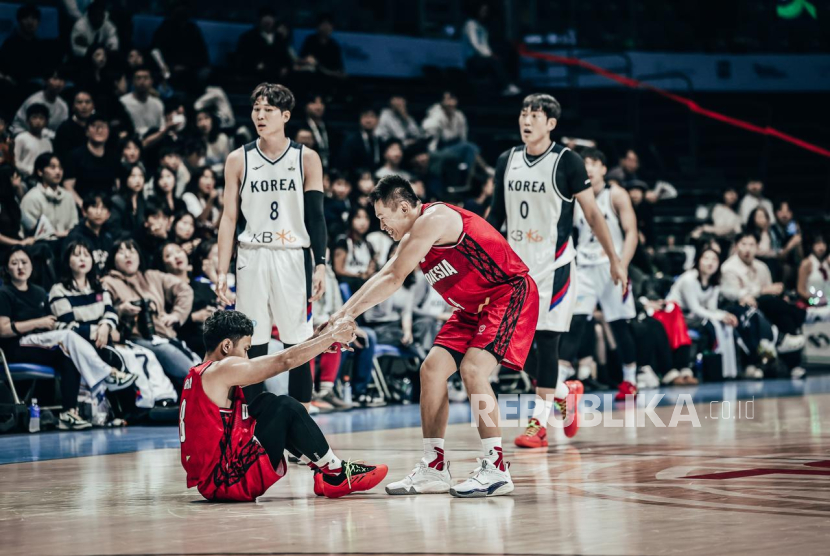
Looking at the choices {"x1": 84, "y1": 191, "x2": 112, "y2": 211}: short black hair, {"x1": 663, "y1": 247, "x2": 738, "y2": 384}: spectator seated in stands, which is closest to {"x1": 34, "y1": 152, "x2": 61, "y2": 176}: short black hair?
{"x1": 84, "y1": 191, "x2": 112, "y2": 211}: short black hair

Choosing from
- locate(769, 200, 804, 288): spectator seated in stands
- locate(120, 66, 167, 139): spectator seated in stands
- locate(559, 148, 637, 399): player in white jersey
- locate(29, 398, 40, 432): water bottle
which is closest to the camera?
locate(29, 398, 40, 432): water bottle

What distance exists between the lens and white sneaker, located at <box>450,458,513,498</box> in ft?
17.6

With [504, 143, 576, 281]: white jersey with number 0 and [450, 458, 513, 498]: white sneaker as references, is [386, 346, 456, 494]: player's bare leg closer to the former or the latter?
[450, 458, 513, 498]: white sneaker

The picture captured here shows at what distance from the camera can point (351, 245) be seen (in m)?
11.2

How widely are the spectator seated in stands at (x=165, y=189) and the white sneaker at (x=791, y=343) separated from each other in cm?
680

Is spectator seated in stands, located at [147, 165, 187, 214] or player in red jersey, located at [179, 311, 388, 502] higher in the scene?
spectator seated in stands, located at [147, 165, 187, 214]

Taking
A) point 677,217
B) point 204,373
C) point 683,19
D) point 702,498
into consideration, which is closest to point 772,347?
point 677,217

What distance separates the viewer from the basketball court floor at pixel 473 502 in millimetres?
4211

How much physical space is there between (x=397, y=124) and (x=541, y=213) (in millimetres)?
7219

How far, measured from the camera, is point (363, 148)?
13.4m

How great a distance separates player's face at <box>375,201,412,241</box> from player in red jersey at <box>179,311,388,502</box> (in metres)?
0.57

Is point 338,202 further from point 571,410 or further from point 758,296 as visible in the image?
point 571,410

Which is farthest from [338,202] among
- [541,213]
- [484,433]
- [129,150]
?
[484,433]

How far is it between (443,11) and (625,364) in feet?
36.3
